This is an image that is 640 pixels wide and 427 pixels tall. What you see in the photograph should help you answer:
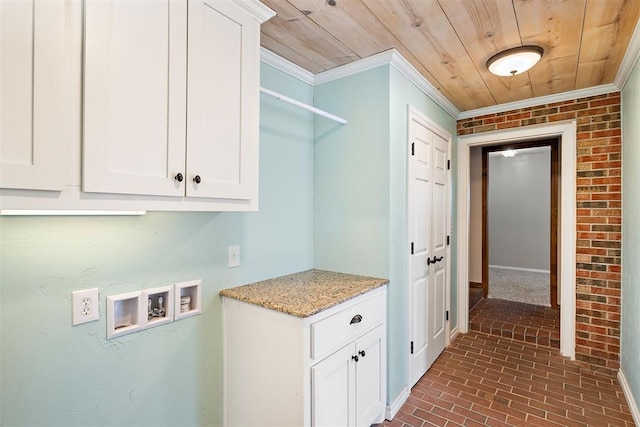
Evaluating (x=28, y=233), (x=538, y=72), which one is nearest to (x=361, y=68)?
(x=538, y=72)

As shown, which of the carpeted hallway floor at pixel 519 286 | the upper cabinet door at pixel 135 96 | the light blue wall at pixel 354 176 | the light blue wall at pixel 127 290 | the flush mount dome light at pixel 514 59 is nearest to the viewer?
the upper cabinet door at pixel 135 96

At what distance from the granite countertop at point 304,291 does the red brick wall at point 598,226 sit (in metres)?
1.94

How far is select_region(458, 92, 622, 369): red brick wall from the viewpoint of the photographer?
248cm

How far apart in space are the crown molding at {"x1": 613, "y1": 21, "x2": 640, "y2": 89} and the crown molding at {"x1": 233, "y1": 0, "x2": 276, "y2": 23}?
1886 mm

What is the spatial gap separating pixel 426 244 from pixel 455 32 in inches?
57.2

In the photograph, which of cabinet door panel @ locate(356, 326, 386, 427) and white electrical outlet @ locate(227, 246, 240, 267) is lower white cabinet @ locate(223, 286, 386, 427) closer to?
cabinet door panel @ locate(356, 326, 386, 427)

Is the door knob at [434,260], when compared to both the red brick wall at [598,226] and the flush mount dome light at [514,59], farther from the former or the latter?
the flush mount dome light at [514,59]

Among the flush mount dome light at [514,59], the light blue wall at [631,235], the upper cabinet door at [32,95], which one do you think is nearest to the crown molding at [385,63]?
the flush mount dome light at [514,59]

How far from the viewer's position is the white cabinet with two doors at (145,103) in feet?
2.75

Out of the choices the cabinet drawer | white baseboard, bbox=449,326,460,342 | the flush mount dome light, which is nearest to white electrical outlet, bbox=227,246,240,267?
the cabinet drawer

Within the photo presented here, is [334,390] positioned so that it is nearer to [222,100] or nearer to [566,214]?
[222,100]

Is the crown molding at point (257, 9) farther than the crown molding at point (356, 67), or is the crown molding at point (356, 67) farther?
the crown molding at point (356, 67)

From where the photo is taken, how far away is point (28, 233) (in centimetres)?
111

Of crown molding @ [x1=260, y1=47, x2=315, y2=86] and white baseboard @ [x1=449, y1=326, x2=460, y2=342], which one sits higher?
crown molding @ [x1=260, y1=47, x2=315, y2=86]
